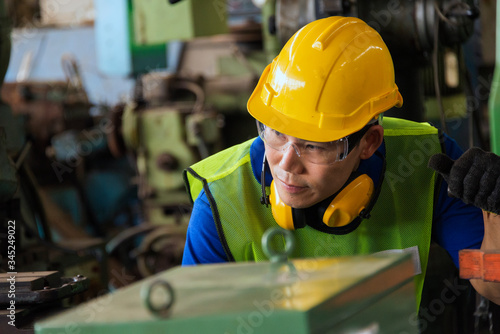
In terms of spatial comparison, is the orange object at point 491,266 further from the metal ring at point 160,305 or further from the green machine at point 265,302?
the metal ring at point 160,305

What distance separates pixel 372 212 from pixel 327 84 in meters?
0.36

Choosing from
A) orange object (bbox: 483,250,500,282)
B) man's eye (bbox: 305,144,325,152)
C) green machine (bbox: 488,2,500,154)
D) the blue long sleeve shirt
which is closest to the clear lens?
man's eye (bbox: 305,144,325,152)

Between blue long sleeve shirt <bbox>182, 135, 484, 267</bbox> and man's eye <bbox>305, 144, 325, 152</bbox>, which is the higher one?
man's eye <bbox>305, 144, 325, 152</bbox>

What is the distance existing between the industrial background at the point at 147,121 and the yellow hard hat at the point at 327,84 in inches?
11.7

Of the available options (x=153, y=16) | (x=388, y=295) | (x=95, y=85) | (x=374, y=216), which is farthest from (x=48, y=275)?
(x=95, y=85)

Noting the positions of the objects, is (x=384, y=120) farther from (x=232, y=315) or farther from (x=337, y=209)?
(x=232, y=315)

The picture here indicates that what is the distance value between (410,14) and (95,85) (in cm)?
389

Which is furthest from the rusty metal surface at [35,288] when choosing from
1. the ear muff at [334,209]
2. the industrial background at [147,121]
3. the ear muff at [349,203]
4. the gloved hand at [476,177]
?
the gloved hand at [476,177]

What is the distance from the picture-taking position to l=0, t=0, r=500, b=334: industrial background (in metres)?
1.70

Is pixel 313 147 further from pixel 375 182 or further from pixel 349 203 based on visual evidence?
pixel 375 182

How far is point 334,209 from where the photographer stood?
170 centimetres

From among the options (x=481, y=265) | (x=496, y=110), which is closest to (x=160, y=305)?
(x=481, y=265)

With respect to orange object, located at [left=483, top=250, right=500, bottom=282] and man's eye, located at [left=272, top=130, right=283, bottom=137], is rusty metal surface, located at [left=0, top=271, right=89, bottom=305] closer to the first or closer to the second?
man's eye, located at [left=272, top=130, right=283, bottom=137]

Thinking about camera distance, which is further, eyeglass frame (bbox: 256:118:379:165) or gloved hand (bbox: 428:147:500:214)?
eyeglass frame (bbox: 256:118:379:165)
